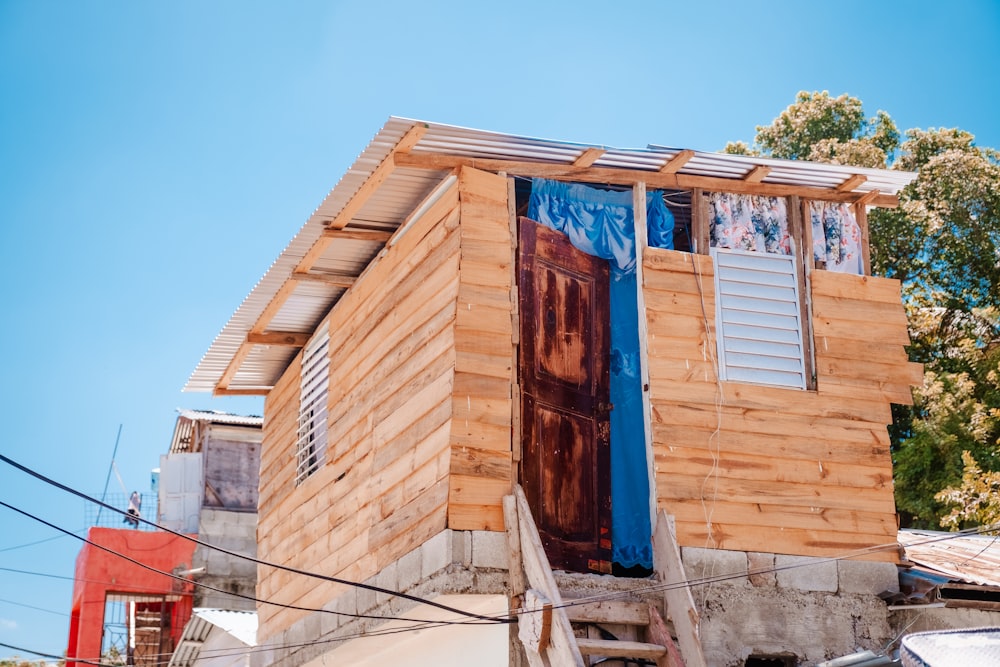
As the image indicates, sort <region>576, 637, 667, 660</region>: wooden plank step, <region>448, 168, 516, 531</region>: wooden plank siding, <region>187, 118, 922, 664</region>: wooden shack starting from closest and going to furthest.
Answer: <region>576, 637, 667, 660</region>: wooden plank step
<region>448, 168, 516, 531</region>: wooden plank siding
<region>187, 118, 922, 664</region>: wooden shack

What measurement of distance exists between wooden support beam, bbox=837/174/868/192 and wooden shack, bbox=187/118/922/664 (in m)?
0.03

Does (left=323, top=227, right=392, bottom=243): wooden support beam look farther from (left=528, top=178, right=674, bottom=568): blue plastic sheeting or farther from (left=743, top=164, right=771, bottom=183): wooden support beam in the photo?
(left=743, top=164, right=771, bottom=183): wooden support beam

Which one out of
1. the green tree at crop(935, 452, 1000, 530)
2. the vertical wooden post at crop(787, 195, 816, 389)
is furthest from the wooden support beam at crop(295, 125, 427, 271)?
the green tree at crop(935, 452, 1000, 530)

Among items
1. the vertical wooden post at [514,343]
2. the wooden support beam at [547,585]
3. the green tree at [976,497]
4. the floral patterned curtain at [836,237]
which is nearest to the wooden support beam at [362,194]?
the vertical wooden post at [514,343]

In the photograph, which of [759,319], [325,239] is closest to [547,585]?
[759,319]

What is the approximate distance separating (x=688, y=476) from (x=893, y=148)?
18.2m

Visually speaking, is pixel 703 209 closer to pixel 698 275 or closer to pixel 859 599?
pixel 698 275

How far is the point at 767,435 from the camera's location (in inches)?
397

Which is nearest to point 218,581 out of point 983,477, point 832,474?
point 983,477

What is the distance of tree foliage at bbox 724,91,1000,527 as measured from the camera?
61.8 ft

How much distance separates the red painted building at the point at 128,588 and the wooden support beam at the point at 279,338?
9.40 meters

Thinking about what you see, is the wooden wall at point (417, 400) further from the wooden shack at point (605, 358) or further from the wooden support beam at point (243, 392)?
the wooden support beam at point (243, 392)

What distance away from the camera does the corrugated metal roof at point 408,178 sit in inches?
389

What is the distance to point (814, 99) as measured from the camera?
26.4 m
